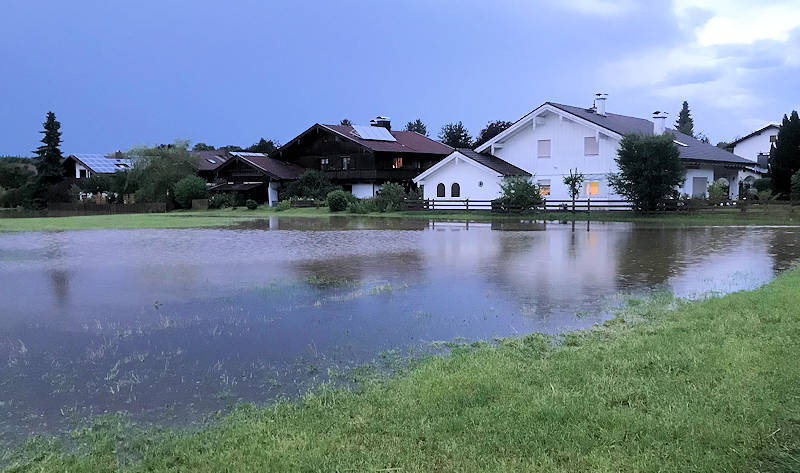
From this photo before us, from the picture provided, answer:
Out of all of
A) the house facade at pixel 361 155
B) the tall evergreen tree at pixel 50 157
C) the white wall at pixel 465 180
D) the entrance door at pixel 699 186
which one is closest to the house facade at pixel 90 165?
the tall evergreen tree at pixel 50 157

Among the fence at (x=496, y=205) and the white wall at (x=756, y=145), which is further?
the white wall at (x=756, y=145)

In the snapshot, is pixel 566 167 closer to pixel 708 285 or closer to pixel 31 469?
pixel 708 285

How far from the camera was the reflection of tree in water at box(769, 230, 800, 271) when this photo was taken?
14154 millimetres

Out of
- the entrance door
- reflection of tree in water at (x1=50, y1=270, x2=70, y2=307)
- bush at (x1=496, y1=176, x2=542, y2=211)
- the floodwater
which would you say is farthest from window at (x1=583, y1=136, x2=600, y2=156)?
reflection of tree in water at (x1=50, y1=270, x2=70, y2=307)

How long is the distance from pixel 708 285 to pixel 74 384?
10290 mm

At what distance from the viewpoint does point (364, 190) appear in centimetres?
5631

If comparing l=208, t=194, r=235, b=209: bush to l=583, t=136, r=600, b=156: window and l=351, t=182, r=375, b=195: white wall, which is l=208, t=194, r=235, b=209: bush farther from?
l=583, t=136, r=600, b=156: window

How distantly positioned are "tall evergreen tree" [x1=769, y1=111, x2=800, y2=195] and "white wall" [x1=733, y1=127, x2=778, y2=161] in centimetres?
2945

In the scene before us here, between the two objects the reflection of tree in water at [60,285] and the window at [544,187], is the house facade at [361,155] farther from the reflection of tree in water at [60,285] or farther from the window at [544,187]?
the reflection of tree in water at [60,285]

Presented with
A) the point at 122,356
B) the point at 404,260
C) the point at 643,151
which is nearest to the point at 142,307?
the point at 122,356

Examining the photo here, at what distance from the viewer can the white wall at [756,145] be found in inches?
2642

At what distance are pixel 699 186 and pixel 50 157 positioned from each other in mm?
63991

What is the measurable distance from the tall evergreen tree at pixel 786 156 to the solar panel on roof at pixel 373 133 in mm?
32217

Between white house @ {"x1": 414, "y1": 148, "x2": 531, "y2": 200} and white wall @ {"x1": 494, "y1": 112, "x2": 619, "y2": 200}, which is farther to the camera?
white house @ {"x1": 414, "y1": 148, "x2": 531, "y2": 200}
